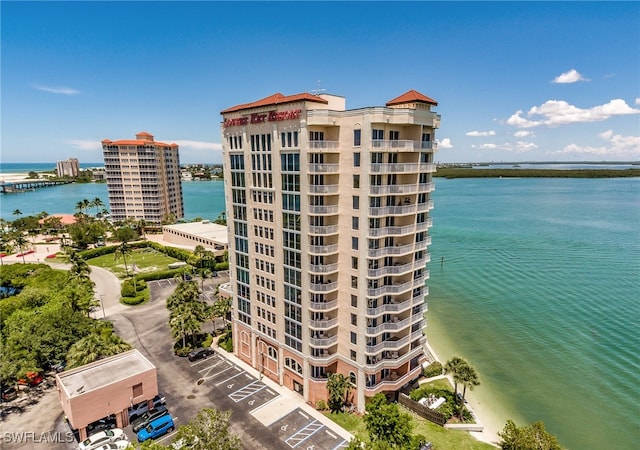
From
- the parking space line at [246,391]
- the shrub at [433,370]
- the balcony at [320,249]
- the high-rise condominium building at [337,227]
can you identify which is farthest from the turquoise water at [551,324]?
the balcony at [320,249]

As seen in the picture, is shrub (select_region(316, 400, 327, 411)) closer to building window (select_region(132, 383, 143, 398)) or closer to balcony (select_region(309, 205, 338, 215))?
building window (select_region(132, 383, 143, 398))

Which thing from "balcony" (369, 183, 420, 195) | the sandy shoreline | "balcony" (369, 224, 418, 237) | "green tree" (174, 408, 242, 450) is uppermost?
"balcony" (369, 183, 420, 195)

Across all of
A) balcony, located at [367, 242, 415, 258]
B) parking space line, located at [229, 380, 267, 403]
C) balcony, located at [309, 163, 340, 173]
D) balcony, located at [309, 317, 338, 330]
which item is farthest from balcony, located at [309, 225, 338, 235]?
parking space line, located at [229, 380, 267, 403]

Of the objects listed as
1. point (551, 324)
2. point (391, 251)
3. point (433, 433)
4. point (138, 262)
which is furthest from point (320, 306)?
point (138, 262)

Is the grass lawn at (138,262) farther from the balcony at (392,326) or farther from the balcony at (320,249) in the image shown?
the balcony at (392,326)

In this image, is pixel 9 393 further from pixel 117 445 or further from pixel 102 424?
pixel 117 445

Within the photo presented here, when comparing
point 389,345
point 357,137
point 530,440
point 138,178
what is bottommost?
point 530,440

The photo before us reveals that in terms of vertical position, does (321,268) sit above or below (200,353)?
above
